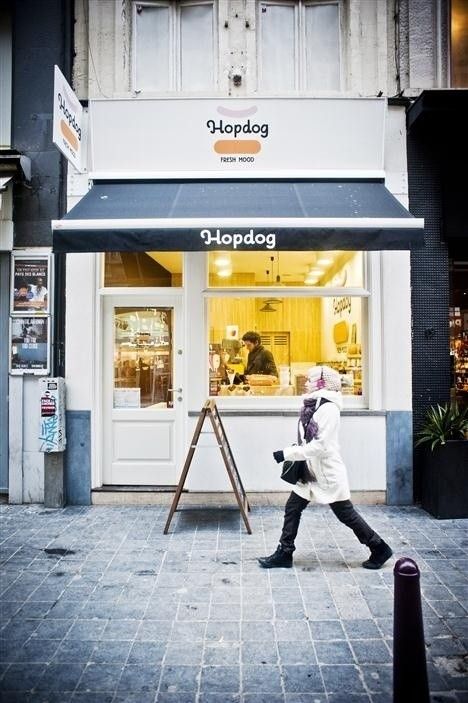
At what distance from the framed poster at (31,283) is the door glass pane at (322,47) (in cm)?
440

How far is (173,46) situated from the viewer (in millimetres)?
7367

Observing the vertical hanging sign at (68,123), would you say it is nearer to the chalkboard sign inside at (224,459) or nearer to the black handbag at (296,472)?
the chalkboard sign inside at (224,459)

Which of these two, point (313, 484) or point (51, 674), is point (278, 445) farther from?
point (51, 674)

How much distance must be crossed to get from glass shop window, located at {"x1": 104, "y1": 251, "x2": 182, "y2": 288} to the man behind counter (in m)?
1.24

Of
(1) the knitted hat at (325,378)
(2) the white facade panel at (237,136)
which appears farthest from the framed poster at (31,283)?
(1) the knitted hat at (325,378)

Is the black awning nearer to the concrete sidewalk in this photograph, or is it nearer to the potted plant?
the potted plant

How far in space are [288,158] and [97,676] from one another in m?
5.96

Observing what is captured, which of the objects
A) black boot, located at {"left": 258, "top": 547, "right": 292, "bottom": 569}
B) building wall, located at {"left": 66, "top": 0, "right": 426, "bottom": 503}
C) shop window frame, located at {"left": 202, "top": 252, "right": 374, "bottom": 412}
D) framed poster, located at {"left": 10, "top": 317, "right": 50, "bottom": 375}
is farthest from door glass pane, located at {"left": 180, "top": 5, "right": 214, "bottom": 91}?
black boot, located at {"left": 258, "top": 547, "right": 292, "bottom": 569}

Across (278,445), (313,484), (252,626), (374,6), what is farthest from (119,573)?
(374,6)

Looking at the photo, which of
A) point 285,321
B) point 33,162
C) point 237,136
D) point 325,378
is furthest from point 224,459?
point 33,162

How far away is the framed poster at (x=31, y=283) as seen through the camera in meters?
6.86

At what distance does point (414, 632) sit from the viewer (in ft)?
8.50

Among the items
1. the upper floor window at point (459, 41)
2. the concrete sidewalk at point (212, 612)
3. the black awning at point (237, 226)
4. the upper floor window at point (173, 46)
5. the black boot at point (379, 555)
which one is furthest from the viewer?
the upper floor window at point (173, 46)

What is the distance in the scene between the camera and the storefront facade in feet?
22.4
